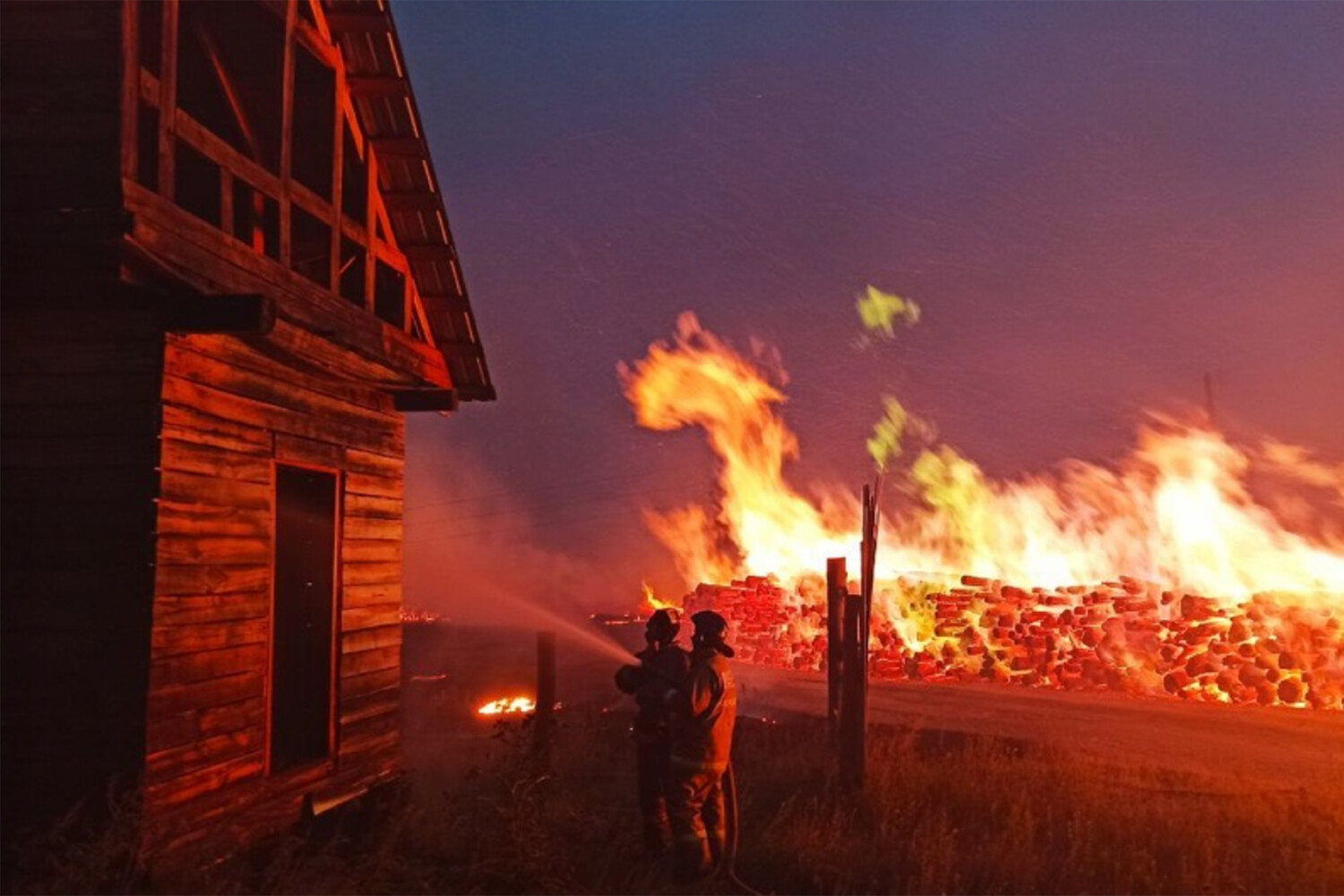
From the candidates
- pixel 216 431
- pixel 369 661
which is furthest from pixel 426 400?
pixel 216 431

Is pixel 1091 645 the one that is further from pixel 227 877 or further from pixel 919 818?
pixel 227 877

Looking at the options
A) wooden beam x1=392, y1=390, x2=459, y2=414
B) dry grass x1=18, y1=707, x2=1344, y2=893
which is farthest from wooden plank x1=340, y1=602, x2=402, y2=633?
wooden beam x1=392, y1=390, x2=459, y2=414

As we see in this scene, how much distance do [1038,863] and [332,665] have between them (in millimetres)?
5507

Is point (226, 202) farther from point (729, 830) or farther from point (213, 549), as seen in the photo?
point (729, 830)

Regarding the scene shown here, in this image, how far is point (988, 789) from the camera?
9820 millimetres

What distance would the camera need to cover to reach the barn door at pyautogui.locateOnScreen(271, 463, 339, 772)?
26.3 feet

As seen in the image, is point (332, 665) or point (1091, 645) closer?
point (332, 665)

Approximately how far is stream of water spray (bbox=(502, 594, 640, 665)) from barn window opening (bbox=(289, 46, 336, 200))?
10.3m

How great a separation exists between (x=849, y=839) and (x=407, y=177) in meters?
6.60

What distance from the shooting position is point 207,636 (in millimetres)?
6246

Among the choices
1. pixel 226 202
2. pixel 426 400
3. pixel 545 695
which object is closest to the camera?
pixel 226 202

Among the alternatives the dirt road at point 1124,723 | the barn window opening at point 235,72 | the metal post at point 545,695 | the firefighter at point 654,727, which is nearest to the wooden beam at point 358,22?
the barn window opening at point 235,72

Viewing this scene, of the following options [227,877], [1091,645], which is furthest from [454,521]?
[227,877]

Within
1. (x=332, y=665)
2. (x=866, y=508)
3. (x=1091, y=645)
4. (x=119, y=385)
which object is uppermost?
(x=119, y=385)
